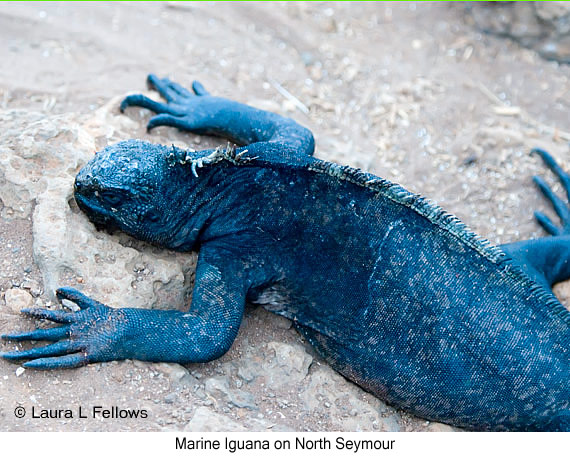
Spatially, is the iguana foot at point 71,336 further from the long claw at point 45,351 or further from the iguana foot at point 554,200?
the iguana foot at point 554,200

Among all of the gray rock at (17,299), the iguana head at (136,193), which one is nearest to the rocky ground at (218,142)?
the gray rock at (17,299)

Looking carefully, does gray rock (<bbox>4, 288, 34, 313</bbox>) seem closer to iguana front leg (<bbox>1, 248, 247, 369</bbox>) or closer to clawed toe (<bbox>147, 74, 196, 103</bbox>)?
iguana front leg (<bbox>1, 248, 247, 369</bbox>)

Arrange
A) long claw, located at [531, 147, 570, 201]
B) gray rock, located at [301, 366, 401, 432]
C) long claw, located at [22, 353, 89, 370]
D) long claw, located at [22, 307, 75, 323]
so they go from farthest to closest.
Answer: long claw, located at [531, 147, 570, 201]
gray rock, located at [301, 366, 401, 432]
long claw, located at [22, 307, 75, 323]
long claw, located at [22, 353, 89, 370]

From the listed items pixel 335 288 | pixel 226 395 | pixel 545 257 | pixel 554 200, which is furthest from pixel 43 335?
pixel 554 200

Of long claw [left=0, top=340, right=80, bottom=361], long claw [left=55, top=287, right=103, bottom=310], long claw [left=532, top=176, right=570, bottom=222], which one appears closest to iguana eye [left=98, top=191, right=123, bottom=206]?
long claw [left=55, top=287, right=103, bottom=310]

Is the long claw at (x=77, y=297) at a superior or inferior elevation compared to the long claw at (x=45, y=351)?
superior

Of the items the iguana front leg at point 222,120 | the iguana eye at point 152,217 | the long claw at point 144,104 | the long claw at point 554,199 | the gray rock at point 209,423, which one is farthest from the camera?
the long claw at point 554,199
